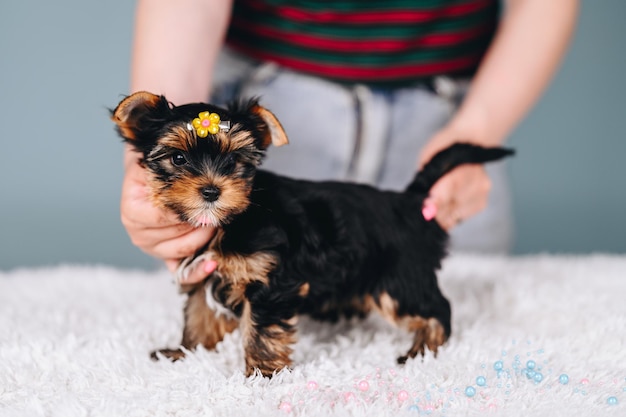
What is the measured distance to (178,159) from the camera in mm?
1624

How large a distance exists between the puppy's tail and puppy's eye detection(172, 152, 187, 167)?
82cm

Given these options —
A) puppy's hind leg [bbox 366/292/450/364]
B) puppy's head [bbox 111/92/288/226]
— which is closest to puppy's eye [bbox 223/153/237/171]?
puppy's head [bbox 111/92/288/226]

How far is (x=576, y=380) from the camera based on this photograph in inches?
67.5

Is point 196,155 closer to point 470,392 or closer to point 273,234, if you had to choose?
point 273,234

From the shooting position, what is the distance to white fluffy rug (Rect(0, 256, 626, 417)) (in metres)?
1.54

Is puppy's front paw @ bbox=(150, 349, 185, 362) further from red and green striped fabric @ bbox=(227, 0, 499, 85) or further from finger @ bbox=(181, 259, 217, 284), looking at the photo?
red and green striped fabric @ bbox=(227, 0, 499, 85)

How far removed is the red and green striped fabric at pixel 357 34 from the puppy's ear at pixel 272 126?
3.62 feet

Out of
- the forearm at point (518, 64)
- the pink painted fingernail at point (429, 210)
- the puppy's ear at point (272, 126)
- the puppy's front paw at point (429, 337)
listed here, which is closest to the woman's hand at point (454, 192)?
the pink painted fingernail at point (429, 210)

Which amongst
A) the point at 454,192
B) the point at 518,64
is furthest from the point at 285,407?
the point at 518,64

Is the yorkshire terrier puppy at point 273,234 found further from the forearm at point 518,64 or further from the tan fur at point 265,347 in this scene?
the forearm at point 518,64

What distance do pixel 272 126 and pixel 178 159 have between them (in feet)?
0.81

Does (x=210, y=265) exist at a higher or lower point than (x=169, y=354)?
higher

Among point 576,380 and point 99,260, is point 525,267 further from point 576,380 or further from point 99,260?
point 99,260

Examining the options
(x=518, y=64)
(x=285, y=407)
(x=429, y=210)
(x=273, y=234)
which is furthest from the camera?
(x=518, y=64)
